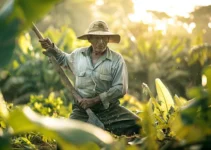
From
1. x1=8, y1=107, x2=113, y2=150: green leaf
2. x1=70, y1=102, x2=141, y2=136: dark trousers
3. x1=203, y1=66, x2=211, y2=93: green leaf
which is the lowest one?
x1=70, y1=102, x2=141, y2=136: dark trousers

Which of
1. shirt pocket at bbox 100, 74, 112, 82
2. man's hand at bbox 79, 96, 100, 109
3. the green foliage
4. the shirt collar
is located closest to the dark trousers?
man's hand at bbox 79, 96, 100, 109

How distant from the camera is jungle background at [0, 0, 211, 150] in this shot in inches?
70.7

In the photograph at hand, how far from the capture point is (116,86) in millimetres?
4793

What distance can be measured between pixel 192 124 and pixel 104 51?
3.08 metres

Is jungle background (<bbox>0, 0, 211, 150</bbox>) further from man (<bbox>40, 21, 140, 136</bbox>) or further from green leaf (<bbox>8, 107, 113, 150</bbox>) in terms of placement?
man (<bbox>40, 21, 140, 136</bbox>)

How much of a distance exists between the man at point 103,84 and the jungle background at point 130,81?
0.24 m

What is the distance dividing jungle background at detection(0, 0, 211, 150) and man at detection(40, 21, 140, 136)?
0.77 feet

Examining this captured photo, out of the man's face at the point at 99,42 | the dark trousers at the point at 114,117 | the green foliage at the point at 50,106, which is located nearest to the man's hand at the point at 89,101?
the dark trousers at the point at 114,117

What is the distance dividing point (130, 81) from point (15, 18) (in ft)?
44.8

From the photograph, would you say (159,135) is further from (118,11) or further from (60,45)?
(118,11)

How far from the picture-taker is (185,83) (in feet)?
50.1

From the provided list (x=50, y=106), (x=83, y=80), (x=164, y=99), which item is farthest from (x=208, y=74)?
(x=50, y=106)

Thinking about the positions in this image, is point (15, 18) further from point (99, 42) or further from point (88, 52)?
point (88, 52)

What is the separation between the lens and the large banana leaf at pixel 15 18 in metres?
1.77
